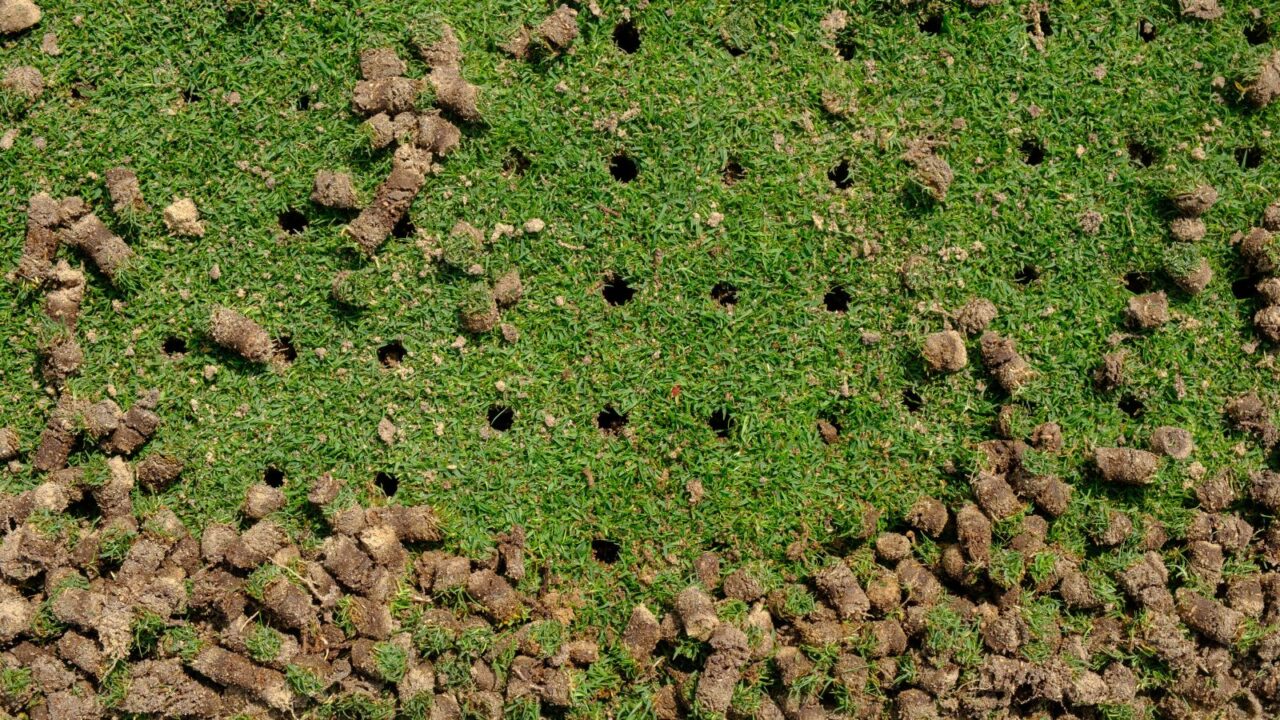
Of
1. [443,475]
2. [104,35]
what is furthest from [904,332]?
[104,35]

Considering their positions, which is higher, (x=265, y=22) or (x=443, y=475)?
(x=265, y=22)

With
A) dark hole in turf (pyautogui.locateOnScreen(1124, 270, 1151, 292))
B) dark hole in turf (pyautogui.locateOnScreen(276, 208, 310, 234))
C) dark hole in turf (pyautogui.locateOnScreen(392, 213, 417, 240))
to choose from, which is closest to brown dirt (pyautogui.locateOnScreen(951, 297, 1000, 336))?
dark hole in turf (pyautogui.locateOnScreen(1124, 270, 1151, 292))

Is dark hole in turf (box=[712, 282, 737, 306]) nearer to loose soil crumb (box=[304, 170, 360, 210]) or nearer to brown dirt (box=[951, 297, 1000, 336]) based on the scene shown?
brown dirt (box=[951, 297, 1000, 336])

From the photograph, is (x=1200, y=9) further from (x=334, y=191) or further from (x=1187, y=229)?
(x=334, y=191)

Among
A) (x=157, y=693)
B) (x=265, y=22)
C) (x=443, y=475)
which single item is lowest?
(x=157, y=693)

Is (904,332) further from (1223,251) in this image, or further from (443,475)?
(443,475)

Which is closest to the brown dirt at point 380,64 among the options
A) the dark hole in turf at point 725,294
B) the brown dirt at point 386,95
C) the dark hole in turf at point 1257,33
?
the brown dirt at point 386,95

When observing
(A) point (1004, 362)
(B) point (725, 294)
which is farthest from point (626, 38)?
(A) point (1004, 362)
